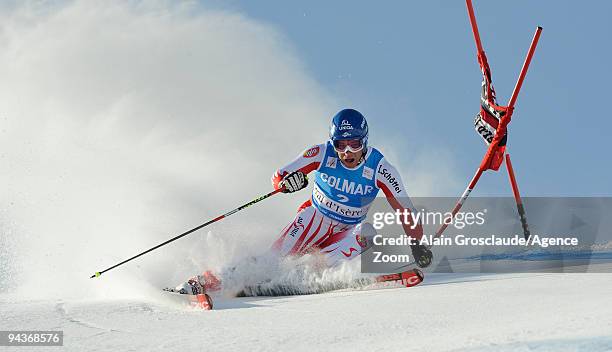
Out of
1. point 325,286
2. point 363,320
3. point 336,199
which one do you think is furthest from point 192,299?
point 336,199

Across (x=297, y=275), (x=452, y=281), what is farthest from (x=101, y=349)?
(x=452, y=281)

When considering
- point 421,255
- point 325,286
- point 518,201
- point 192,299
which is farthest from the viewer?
point 518,201

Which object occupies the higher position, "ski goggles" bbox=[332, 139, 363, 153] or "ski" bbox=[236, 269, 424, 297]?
"ski goggles" bbox=[332, 139, 363, 153]

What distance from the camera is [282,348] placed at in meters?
3.30

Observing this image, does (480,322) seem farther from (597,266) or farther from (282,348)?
(597,266)

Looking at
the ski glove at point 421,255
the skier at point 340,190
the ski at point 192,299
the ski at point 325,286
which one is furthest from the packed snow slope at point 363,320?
the skier at point 340,190

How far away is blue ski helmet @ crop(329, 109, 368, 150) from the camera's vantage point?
23.1 feet

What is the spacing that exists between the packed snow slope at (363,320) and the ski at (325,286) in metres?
0.37

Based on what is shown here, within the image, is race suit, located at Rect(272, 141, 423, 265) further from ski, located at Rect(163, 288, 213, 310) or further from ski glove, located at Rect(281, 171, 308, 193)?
ski, located at Rect(163, 288, 213, 310)

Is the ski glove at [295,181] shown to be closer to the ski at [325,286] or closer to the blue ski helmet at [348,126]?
the blue ski helmet at [348,126]

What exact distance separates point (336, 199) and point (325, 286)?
1.30 metres

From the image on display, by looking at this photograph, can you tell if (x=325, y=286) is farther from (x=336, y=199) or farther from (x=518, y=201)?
(x=518, y=201)

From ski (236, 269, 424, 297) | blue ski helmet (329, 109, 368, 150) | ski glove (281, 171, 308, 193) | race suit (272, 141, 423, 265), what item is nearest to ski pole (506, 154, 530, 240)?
race suit (272, 141, 423, 265)

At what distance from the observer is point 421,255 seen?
7.19 meters
